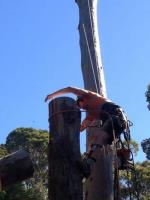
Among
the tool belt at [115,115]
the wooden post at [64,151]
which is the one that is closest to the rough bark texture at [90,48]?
the tool belt at [115,115]

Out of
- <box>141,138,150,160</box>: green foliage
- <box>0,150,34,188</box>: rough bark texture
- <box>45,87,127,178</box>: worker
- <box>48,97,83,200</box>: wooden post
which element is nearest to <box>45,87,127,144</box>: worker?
<box>45,87,127,178</box>: worker

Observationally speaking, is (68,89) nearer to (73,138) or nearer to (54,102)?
(54,102)

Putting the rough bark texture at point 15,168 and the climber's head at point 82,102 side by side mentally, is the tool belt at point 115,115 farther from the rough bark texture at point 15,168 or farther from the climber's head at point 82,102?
the rough bark texture at point 15,168

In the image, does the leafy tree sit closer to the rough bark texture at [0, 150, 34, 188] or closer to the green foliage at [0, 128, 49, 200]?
the green foliage at [0, 128, 49, 200]

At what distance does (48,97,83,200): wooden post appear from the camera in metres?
4.17

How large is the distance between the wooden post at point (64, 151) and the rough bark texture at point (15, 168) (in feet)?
0.93

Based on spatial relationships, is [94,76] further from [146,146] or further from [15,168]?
[146,146]

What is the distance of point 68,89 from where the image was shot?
5160 millimetres

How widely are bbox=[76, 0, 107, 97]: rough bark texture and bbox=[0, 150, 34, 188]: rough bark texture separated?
92.6 inches

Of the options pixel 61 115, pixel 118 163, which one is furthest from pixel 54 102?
pixel 118 163

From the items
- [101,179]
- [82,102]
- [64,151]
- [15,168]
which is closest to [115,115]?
[82,102]

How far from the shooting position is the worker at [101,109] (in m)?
5.14

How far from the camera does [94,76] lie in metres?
6.31

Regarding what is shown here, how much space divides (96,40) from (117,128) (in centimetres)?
192
